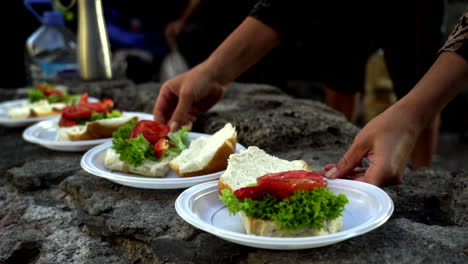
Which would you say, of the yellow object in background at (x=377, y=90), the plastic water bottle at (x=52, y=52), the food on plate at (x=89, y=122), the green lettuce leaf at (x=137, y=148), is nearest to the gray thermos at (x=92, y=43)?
the plastic water bottle at (x=52, y=52)

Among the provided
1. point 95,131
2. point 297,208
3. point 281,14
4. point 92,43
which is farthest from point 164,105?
point 92,43

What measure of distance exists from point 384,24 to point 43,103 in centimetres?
216

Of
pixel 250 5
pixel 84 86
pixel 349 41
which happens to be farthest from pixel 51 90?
pixel 250 5

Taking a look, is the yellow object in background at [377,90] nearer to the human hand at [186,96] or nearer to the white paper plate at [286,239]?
the human hand at [186,96]

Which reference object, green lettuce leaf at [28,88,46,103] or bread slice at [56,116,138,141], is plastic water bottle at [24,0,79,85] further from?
bread slice at [56,116,138,141]

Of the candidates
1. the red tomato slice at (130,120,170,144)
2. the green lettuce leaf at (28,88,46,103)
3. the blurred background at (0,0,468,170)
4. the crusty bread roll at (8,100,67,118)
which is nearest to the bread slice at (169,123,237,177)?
the red tomato slice at (130,120,170,144)

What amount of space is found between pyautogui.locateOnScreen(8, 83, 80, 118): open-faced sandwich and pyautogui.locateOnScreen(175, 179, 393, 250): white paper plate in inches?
69.8

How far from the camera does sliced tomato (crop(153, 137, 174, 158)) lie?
1.86m

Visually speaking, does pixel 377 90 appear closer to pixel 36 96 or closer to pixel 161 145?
pixel 36 96

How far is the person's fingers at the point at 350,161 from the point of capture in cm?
152

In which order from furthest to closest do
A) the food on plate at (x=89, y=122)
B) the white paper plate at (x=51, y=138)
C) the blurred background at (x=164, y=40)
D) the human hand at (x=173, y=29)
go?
the human hand at (x=173, y=29)
the blurred background at (x=164, y=40)
the food on plate at (x=89, y=122)
the white paper plate at (x=51, y=138)

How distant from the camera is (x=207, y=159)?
175cm

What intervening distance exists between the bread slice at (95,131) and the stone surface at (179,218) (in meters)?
0.10

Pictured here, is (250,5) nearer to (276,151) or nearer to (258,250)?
(276,151)
